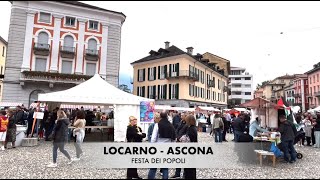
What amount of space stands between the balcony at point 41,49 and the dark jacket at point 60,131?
2324 cm

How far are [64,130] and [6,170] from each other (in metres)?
1.76

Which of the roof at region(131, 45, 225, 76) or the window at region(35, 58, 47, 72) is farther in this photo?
the roof at region(131, 45, 225, 76)

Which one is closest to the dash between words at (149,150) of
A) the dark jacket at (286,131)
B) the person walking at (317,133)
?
the dark jacket at (286,131)

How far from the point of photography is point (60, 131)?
25.0 ft

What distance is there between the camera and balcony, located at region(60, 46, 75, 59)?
95.7 ft

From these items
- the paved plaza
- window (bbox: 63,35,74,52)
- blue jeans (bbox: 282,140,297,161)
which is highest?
window (bbox: 63,35,74,52)

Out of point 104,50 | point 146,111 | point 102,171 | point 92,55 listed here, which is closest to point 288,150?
point 102,171

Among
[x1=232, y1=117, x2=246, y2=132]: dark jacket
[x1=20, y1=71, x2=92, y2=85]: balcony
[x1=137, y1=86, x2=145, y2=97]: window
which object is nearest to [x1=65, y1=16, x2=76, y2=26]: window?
[x1=20, y1=71, x2=92, y2=85]: balcony

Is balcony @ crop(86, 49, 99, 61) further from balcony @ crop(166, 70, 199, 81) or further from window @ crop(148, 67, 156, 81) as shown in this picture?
window @ crop(148, 67, 156, 81)

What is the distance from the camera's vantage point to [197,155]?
6121 millimetres

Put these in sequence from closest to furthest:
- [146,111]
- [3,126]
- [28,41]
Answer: [3,126], [146,111], [28,41]

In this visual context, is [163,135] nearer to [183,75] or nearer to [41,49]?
[41,49]

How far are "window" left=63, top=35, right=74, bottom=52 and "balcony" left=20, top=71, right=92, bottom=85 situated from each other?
3.19 meters

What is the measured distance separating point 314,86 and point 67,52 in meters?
54.6
